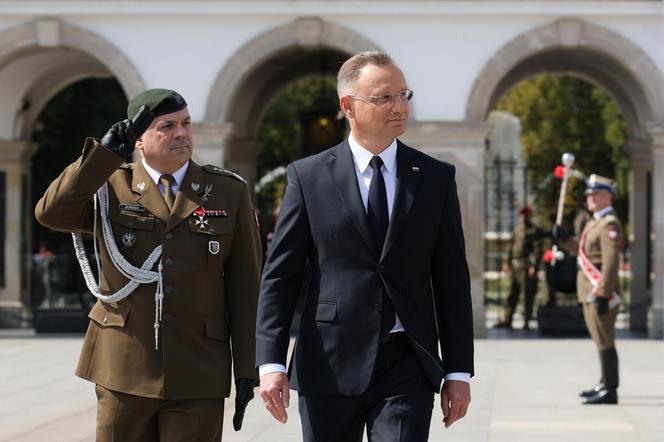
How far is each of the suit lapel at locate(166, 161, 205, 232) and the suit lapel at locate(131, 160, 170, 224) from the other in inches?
1.4

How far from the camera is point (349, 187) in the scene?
4.97 metres

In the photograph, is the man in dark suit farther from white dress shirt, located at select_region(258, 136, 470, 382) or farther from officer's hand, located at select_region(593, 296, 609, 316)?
officer's hand, located at select_region(593, 296, 609, 316)

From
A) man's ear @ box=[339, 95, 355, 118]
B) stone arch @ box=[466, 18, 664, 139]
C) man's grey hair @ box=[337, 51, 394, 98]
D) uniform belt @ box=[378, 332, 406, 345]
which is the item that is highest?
stone arch @ box=[466, 18, 664, 139]

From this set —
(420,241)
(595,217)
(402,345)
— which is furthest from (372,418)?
(595,217)

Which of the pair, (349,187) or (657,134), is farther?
(657,134)

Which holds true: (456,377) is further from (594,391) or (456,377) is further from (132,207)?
(594,391)

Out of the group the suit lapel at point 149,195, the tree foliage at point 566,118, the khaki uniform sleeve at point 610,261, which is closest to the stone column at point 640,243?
the khaki uniform sleeve at point 610,261

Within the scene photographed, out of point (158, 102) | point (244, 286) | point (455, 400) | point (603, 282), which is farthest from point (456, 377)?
point (603, 282)

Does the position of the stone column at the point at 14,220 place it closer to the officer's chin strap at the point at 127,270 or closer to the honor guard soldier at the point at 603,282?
the honor guard soldier at the point at 603,282

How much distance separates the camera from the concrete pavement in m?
9.97

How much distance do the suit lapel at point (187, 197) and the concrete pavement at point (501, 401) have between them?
4.25m

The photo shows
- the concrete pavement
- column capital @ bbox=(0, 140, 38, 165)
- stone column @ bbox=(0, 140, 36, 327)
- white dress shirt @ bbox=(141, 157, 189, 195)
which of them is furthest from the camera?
column capital @ bbox=(0, 140, 38, 165)

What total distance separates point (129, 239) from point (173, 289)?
0.82 feet

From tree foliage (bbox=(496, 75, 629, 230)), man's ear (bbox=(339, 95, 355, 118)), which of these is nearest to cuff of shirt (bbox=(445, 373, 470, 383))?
man's ear (bbox=(339, 95, 355, 118))
